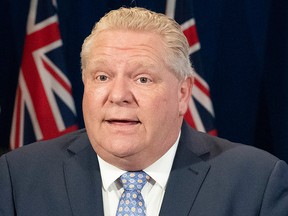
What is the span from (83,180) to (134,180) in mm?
143

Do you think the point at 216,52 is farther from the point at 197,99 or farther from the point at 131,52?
the point at 131,52

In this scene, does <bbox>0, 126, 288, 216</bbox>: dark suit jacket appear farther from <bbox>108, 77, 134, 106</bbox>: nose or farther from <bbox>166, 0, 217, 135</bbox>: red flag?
<bbox>166, 0, 217, 135</bbox>: red flag

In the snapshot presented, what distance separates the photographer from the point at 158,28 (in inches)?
66.4

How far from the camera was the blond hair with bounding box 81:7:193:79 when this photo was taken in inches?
66.2

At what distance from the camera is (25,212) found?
1696 millimetres

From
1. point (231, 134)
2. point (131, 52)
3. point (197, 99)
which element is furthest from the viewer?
point (231, 134)

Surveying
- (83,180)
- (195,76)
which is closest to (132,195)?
(83,180)

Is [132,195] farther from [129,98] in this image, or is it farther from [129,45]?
[129,45]

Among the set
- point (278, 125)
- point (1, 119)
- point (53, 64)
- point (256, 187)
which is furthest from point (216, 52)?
point (256, 187)

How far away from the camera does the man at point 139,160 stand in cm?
162

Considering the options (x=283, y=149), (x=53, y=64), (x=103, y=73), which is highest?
(x=103, y=73)

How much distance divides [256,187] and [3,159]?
0.71 m

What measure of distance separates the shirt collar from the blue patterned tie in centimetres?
2

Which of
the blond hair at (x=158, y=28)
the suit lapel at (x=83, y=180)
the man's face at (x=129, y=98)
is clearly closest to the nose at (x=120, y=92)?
the man's face at (x=129, y=98)
